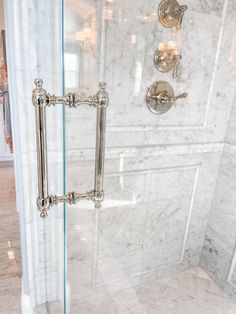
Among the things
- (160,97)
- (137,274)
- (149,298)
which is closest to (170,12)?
(160,97)

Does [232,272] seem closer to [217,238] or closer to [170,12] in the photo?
[217,238]

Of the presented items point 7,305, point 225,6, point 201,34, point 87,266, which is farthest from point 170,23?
point 7,305

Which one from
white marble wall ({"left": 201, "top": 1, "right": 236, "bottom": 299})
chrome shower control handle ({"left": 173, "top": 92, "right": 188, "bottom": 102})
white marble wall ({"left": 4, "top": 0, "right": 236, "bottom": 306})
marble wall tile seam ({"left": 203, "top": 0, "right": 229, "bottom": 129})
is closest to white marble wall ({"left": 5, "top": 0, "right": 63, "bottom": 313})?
white marble wall ({"left": 4, "top": 0, "right": 236, "bottom": 306})

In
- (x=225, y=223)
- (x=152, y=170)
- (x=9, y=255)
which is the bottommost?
(x=9, y=255)

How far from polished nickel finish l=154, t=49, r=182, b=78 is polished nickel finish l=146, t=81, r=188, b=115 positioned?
8 cm

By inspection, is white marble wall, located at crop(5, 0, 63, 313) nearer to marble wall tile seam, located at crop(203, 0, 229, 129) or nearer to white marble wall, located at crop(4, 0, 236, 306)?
white marble wall, located at crop(4, 0, 236, 306)

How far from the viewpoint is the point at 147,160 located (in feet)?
4.89

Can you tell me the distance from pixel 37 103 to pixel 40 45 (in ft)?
1.21

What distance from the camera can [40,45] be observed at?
1.02m

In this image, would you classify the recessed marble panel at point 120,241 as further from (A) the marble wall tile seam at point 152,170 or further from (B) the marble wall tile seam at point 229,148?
(B) the marble wall tile seam at point 229,148

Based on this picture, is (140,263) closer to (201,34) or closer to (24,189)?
(24,189)

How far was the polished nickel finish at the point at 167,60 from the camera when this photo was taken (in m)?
1.31

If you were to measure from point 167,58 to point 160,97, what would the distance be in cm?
20

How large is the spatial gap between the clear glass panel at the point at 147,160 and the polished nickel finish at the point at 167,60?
4 cm
